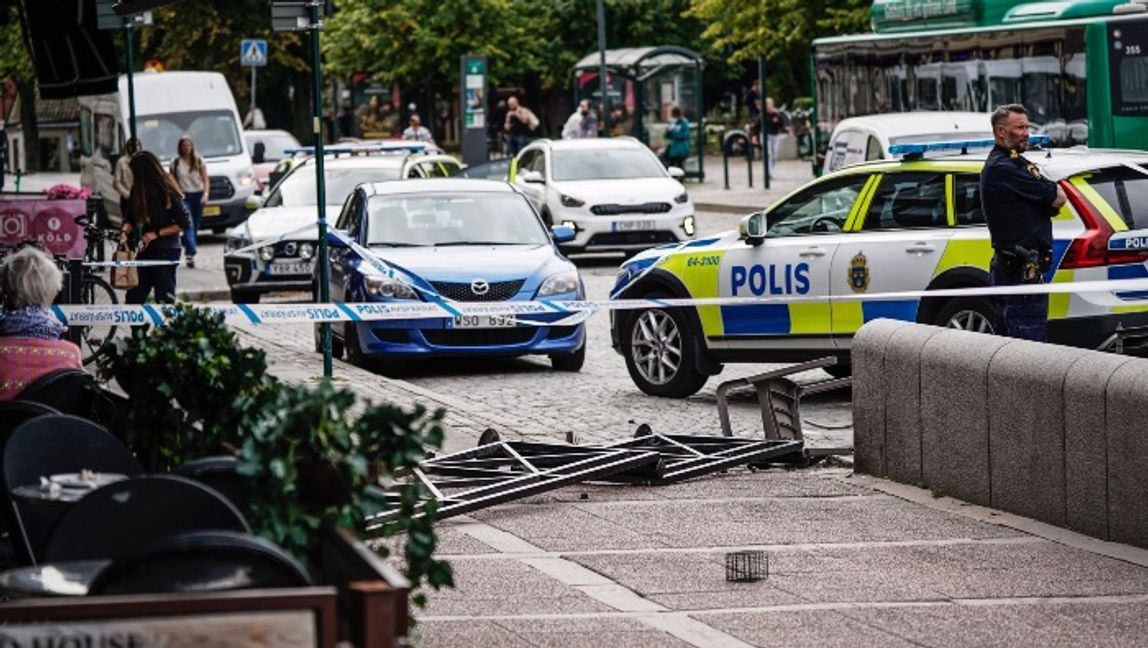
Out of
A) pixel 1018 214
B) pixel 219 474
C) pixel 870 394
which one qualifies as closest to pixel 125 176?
pixel 1018 214

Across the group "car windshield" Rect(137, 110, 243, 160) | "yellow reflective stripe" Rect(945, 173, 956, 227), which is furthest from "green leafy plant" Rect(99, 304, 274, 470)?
"car windshield" Rect(137, 110, 243, 160)

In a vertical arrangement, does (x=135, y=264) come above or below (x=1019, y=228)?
below

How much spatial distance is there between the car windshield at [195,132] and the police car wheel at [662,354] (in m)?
21.9

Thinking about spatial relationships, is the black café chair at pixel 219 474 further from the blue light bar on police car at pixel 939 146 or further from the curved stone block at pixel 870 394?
the blue light bar on police car at pixel 939 146

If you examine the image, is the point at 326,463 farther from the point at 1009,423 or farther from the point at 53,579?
the point at 1009,423

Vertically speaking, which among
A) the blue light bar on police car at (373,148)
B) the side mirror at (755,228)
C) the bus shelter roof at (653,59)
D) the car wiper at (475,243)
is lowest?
the car wiper at (475,243)

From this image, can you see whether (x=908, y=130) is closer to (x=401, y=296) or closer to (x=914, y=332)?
(x=401, y=296)

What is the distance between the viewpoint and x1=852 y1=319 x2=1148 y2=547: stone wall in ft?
31.0

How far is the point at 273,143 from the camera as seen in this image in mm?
46281

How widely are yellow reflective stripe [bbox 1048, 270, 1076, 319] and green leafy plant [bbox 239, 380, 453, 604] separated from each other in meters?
8.62

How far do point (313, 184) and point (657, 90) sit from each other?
81.0ft

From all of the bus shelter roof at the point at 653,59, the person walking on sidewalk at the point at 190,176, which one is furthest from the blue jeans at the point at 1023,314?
the bus shelter roof at the point at 653,59

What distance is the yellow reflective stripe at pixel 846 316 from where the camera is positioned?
14.7m

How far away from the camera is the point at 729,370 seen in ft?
57.9
